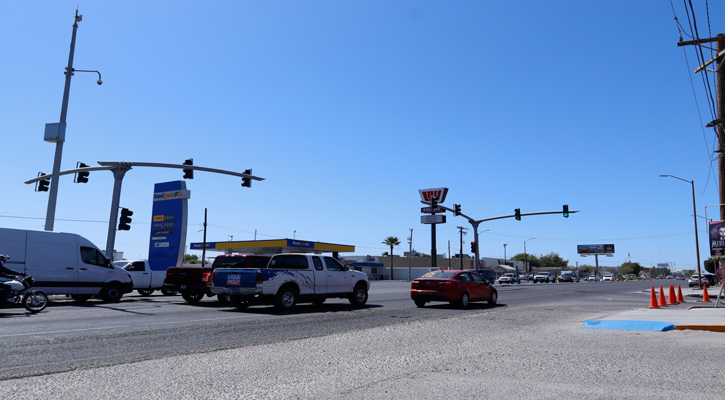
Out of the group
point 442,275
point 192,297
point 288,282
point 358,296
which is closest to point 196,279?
point 192,297

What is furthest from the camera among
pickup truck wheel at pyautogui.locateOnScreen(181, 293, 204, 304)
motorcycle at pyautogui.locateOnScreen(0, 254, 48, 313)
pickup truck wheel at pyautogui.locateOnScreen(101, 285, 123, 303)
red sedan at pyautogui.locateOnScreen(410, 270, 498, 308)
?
pickup truck wheel at pyautogui.locateOnScreen(181, 293, 204, 304)

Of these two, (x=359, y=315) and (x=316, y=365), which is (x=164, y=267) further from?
(x=316, y=365)

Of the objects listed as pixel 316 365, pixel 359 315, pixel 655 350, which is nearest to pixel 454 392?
pixel 316 365

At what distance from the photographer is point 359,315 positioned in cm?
1515

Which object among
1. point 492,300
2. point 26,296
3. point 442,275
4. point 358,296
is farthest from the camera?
point 492,300

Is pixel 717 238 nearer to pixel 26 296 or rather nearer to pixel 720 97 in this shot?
pixel 720 97

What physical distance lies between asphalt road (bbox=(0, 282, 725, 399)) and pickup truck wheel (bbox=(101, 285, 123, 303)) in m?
6.42

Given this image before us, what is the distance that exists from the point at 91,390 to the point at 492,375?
181 inches

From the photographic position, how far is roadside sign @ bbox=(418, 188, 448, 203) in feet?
222

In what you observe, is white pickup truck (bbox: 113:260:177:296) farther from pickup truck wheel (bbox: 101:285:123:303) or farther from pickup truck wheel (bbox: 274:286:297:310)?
pickup truck wheel (bbox: 274:286:297:310)

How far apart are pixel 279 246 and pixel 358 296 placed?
53.8 metres

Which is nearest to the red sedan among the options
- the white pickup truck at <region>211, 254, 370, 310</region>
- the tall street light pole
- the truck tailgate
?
the white pickup truck at <region>211, 254, 370, 310</region>

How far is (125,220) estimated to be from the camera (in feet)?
81.8

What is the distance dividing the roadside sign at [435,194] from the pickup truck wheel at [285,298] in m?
51.6
